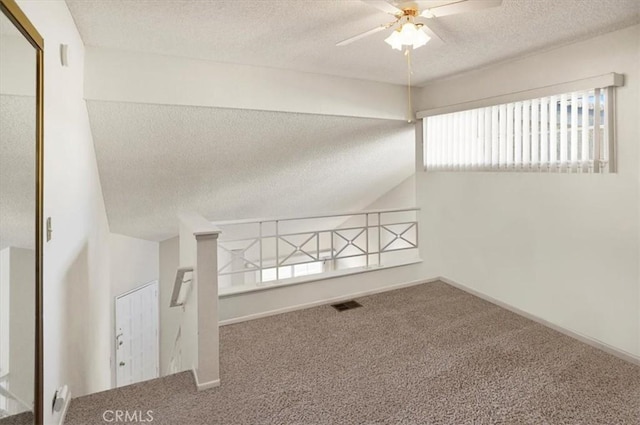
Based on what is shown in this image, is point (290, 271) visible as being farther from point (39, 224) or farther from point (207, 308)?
point (39, 224)

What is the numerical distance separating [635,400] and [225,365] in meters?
2.51

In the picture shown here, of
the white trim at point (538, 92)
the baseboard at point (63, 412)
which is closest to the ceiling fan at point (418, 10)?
the white trim at point (538, 92)

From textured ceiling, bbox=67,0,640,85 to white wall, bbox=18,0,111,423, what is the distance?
1.13 feet

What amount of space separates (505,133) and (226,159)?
2.75 m

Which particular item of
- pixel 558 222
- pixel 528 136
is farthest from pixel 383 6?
pixel 558 222

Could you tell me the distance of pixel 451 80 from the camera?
3.90m

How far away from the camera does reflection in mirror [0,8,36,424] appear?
3.72 feet

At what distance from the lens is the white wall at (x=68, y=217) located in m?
1.71

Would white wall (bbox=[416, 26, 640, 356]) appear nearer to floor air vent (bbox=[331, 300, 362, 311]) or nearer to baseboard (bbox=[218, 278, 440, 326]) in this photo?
baseboard (bbox=[218, 278, 440, 326])

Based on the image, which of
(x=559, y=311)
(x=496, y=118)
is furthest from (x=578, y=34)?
(x=559, y=311)

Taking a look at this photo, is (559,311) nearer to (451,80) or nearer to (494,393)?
(494,393)

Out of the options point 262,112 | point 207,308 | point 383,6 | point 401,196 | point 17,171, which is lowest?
point 207,308

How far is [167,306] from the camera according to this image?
5996mm

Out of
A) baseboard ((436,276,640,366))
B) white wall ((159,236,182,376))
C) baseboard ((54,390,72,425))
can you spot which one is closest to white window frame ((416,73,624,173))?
baseboard ((436,276,640,366))
